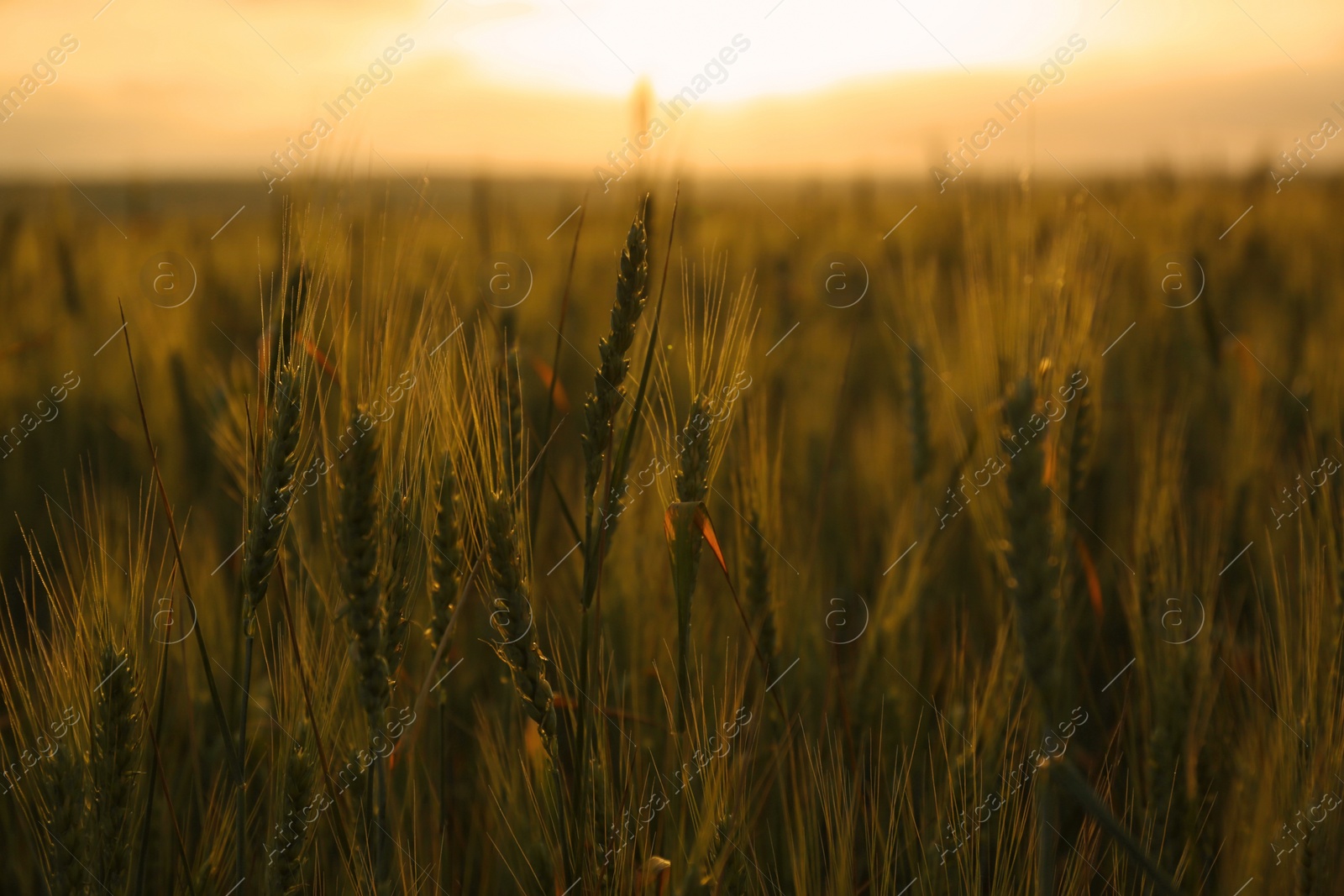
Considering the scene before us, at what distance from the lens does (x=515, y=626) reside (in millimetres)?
867

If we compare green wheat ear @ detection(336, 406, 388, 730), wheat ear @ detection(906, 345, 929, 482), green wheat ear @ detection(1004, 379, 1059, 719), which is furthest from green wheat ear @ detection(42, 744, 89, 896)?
wheat ear @ detection(906, 345, 929, 482)

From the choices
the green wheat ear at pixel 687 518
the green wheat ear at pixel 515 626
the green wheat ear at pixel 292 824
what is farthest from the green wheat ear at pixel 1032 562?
the green wheat ear at pixel 292 824

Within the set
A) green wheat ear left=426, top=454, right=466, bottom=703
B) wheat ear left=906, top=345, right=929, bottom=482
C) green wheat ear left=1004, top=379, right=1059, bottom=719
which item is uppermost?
green wheat ear left=426, top=454, right=466, bottom=703

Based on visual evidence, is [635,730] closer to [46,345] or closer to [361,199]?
[361,199]

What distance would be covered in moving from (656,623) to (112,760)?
2.57 feet

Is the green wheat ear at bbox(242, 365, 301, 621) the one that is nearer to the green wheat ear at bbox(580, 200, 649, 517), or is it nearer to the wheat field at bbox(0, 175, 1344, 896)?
the wheat field at bbox(0, 175, 1344, 896)

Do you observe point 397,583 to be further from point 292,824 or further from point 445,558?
point 292,824

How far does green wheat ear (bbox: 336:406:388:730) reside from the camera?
86cm

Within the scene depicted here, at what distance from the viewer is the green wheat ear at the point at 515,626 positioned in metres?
0.86

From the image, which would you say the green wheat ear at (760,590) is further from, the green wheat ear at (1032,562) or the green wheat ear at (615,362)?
the green wheat ear at (1032,562)

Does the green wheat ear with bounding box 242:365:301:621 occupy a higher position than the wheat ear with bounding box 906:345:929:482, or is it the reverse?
the green wheat ear with bounding box 242:365:301:621

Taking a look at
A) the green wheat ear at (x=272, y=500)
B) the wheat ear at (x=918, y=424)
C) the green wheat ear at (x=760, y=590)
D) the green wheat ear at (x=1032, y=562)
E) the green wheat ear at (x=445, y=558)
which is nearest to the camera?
the green wheat ear at (x=1032, y=562)

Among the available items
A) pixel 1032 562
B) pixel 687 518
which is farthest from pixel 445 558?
pixel 1032 562

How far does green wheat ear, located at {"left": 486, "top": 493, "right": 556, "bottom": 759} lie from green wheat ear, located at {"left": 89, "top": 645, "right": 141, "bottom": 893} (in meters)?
0.43
